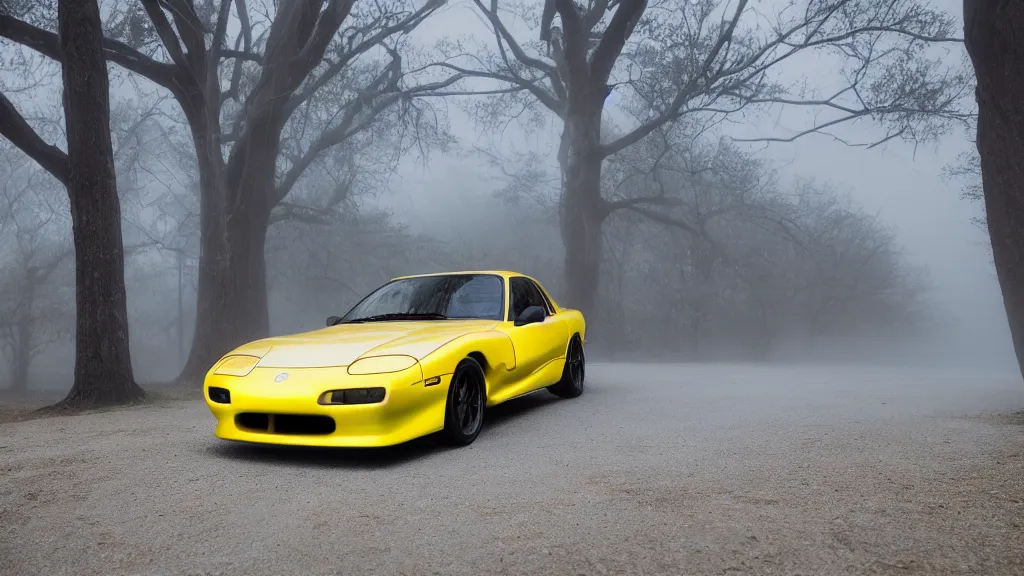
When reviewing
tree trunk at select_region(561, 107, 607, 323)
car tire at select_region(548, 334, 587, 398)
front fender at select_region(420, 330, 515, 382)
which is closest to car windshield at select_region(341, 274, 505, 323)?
front fender at select_region(420, 330, 515, 382)

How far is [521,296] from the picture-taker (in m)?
7.18

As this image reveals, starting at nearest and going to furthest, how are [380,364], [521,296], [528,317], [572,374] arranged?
[380,364] < [528,317] < [521,296] < [572,374]

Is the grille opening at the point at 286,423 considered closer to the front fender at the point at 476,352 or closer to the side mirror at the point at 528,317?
the front fender at the point at 476,352

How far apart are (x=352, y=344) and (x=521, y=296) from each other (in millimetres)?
2354

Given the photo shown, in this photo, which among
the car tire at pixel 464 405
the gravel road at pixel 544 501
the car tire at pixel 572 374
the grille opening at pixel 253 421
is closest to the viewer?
the gravel road at pixel 544 501

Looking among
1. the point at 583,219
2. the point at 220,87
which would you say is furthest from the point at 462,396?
the point at 583,219

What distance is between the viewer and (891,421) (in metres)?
6.49

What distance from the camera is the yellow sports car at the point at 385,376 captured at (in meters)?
4.67

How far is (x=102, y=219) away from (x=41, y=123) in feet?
51.6

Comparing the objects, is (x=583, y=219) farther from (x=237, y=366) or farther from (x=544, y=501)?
(x=544, y=501)

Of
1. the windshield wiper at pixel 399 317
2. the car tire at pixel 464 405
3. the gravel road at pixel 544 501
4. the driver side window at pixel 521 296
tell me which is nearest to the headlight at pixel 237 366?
the gravel road at pixel 544 501

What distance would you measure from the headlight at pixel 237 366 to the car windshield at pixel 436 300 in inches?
59.5

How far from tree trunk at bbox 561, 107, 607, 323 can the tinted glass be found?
13529 millimetres

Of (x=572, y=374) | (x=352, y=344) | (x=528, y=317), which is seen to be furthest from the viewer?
(x=572, y=374)
